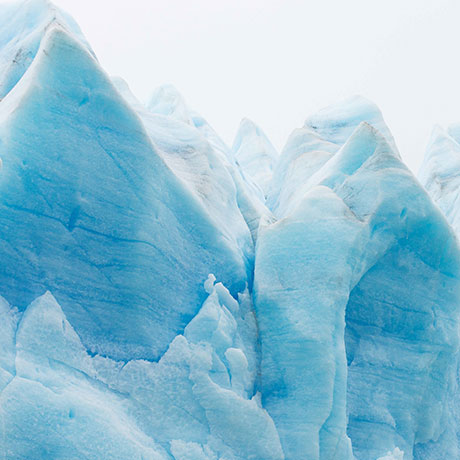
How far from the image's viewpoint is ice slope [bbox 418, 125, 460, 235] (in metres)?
7.82

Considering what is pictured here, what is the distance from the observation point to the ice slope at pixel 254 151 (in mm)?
10055

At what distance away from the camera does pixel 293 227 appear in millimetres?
4246

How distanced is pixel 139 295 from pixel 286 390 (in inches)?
48.2

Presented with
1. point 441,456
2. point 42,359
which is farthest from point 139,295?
point 441,456

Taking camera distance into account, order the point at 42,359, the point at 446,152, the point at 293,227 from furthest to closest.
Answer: the point at 446,152 < the point at 293,227 < the point at 42,359

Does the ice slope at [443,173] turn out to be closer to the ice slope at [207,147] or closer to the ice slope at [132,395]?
the ice slope at [207,147]

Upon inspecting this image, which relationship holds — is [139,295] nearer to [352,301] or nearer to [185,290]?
[185,290]

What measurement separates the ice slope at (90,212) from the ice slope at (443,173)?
506 cm

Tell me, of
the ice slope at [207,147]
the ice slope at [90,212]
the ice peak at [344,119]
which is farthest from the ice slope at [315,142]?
the ice slope at [90,212]

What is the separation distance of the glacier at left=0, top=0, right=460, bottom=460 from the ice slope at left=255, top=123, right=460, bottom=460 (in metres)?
0.01

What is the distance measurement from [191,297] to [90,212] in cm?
92

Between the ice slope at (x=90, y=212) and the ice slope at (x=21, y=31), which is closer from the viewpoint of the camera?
the ice slope at (x=90, y=212)

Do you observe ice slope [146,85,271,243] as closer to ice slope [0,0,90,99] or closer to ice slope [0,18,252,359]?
ice slope [0,18,252,359]

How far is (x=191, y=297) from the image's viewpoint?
12.4 ft
